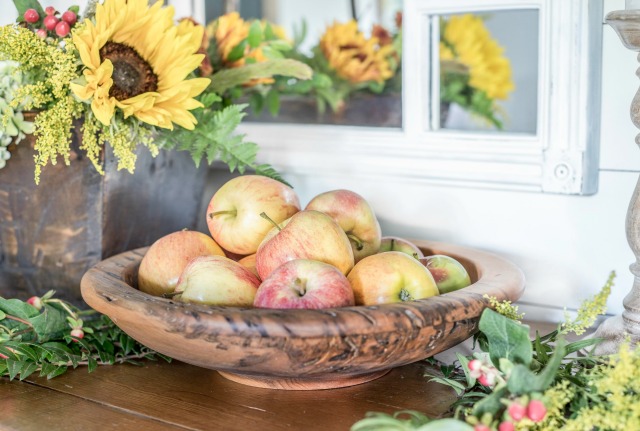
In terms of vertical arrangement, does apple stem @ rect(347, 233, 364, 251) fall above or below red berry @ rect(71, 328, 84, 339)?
above

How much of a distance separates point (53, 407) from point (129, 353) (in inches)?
5.9

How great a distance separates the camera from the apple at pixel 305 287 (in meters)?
0.68

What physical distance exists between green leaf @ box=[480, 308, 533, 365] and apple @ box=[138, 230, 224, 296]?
12.8 inches

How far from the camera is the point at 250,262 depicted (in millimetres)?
847

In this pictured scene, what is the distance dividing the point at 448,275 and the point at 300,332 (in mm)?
225

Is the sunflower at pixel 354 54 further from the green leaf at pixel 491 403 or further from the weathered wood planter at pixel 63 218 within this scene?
the green leaf at pixel 491 403

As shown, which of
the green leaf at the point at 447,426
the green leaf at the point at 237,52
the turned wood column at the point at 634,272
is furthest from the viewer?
the green leaf at the point at 237,52

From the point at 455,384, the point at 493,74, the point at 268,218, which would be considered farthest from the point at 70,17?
the point at 493,74

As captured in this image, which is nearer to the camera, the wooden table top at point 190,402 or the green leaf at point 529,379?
the green leaf at point 529,379

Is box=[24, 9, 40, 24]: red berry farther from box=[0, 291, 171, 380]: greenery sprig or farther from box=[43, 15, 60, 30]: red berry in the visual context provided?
box=[0, 291, 171, 380]: greenery sprig

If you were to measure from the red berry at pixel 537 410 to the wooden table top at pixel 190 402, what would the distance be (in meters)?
0.15

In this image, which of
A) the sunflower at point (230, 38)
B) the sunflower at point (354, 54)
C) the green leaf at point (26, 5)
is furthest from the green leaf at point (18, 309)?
the sunflower at point (354, 54)

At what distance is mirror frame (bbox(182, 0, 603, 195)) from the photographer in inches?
35.4

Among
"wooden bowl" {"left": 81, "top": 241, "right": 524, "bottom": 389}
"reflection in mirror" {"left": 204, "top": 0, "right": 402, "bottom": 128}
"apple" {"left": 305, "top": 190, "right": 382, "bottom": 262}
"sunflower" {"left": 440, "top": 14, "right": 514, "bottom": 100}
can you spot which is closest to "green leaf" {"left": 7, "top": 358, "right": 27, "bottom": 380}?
"wooden bowl" {"left": 81, "top": 241, "right": 524, "bottom": 389}
